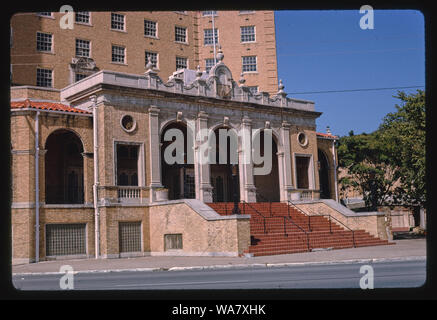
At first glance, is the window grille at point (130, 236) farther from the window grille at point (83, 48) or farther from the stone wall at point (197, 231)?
the window grille at point (83, 48)

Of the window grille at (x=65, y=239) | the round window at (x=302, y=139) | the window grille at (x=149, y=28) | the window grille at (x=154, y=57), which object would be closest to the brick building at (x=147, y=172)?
the window grille at (x=65, y=239)

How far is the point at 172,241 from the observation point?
24172 mm

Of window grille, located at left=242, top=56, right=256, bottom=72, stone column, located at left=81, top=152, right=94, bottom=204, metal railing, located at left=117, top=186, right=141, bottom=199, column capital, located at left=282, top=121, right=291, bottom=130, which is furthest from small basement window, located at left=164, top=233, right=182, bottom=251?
window grille, located at left=242, top=56, right=256, bottom=72

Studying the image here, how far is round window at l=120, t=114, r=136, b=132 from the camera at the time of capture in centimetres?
2550

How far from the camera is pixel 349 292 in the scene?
691cm

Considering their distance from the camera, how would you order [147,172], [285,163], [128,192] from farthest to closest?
[285,163], [147,172], [128,192]

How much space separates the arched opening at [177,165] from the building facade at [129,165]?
70 millimetres

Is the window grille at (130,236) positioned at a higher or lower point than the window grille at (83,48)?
lower

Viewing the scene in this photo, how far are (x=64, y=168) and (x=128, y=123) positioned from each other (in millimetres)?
4649

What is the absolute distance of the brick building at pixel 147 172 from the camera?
75.7 feet

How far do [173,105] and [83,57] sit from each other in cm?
777

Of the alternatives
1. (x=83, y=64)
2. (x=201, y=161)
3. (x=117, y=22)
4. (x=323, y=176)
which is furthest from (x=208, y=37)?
(x=201, y=161)

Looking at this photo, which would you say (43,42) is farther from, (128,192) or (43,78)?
(128,192)
